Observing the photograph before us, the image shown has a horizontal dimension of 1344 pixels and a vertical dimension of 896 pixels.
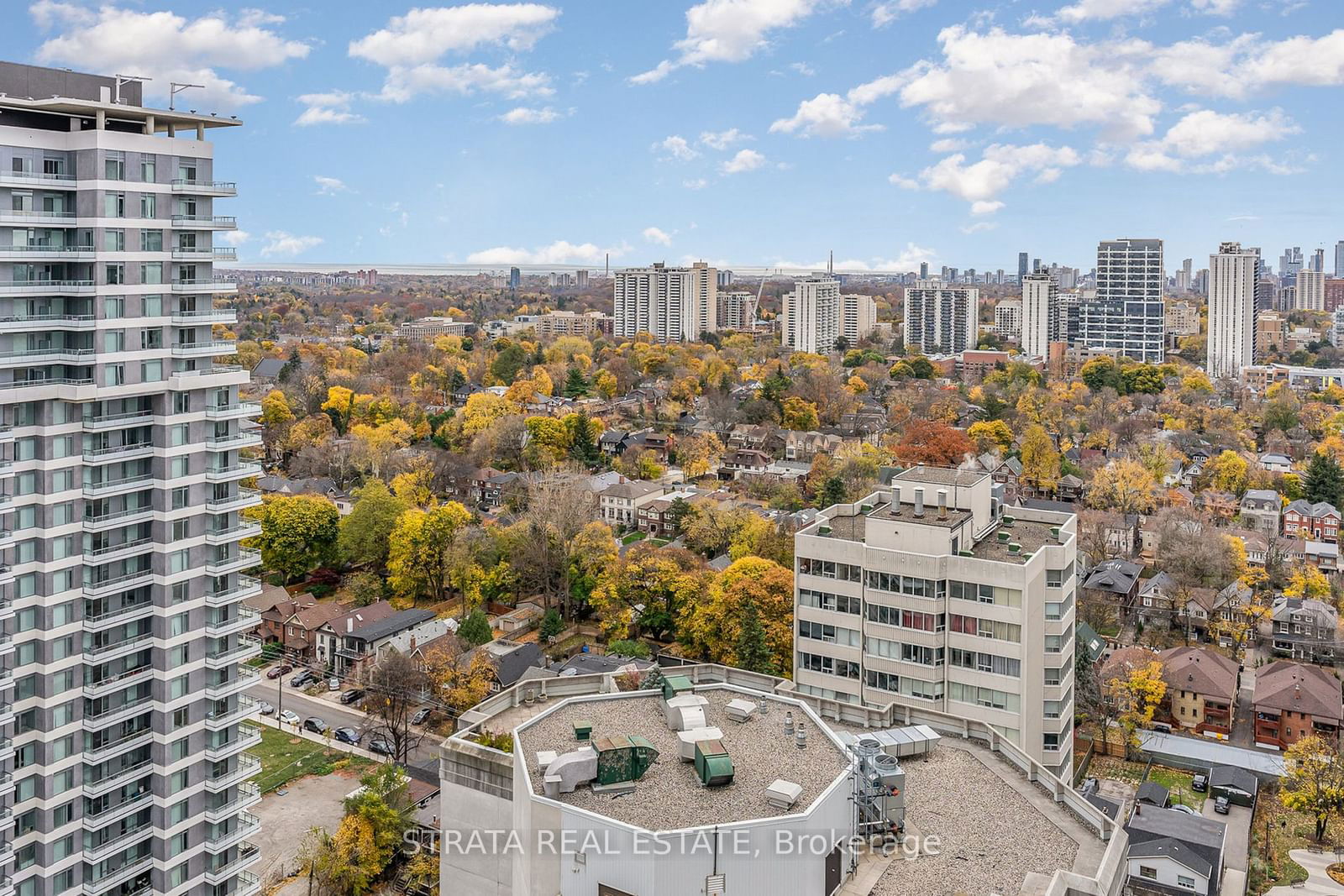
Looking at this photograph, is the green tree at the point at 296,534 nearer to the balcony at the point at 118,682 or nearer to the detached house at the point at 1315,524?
the balcony at the point at 118,682

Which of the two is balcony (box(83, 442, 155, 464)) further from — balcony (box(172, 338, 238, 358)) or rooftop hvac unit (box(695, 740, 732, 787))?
rooftop hvac unit (box(695, 740, 732, 787))

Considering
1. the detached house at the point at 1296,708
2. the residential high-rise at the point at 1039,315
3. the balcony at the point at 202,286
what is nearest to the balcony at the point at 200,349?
the balcony at the point at 202,286

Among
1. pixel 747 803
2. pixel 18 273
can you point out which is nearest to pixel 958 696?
pixel 747 803

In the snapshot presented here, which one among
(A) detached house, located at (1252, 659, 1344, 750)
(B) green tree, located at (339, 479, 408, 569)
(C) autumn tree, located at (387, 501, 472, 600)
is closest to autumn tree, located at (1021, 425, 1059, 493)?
(A) detached house, located at (1252, 659, 1344, 750)

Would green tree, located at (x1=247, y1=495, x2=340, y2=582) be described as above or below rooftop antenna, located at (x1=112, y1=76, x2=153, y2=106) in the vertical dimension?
below

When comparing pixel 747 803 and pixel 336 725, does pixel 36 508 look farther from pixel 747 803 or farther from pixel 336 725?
pixel 336 725

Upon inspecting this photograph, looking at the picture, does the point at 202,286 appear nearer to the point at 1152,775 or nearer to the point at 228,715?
the point at 228,715
